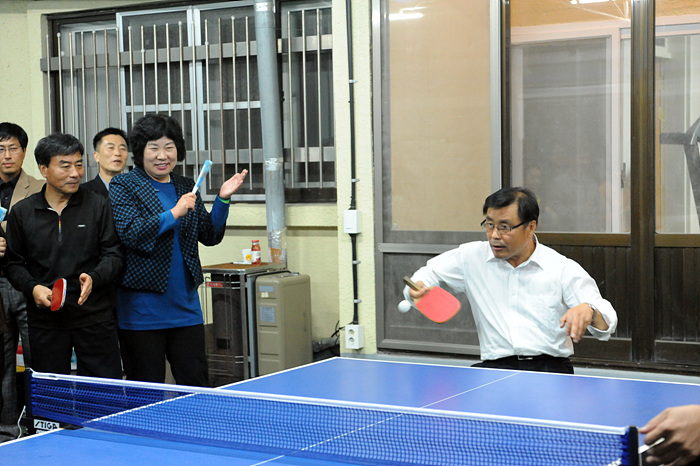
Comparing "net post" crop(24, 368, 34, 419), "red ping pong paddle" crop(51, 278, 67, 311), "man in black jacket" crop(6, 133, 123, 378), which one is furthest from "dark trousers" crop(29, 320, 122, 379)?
"net post" crop(24, 368, 34, 419)

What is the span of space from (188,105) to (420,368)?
4.14m

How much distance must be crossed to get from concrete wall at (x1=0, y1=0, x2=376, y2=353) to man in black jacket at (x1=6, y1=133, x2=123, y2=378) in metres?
2.33

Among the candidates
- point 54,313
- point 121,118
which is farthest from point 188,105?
point 54,313

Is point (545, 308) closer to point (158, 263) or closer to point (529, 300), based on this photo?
point (529, 300)

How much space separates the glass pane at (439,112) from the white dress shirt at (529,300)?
192 cm

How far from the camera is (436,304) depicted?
3402 mm

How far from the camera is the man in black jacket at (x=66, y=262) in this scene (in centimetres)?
363

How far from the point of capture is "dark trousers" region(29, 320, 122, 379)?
11.9 feet

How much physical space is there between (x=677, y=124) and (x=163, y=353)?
3.26m

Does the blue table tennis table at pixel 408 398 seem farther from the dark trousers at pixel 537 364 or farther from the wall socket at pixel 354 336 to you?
the wall socket at pixel 354 336

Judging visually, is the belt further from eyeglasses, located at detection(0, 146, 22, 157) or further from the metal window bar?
the metal window bar

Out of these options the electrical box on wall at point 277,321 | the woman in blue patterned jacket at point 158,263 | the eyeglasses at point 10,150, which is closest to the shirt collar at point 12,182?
the eyeglasses at point 10,150

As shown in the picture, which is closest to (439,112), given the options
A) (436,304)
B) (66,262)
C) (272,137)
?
(272,137)

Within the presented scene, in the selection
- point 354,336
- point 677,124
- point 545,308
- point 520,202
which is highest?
point 677,124
